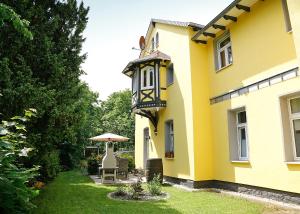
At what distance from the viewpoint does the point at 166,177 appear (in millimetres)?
13789

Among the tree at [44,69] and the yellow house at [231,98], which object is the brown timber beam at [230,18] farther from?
the tree at [44,69]

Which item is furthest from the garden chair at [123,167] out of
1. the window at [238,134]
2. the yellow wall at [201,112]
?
the window at [238,134]

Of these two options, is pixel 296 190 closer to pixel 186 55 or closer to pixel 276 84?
pixel 276 84

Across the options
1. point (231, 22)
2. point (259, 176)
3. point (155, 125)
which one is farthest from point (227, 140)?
point (155, 125)

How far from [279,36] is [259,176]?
4.39 m

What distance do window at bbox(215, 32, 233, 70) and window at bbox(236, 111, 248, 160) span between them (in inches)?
85.4

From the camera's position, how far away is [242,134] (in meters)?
10.1

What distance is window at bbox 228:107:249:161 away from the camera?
32.7ft

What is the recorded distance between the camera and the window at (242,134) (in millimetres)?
9898

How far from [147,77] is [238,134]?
20.7 feet

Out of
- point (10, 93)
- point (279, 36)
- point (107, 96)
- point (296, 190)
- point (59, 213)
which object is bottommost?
point (59, 213)

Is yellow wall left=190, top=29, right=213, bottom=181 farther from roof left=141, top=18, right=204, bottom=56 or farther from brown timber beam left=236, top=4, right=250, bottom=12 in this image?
brown timber beam left=236, top=4, right=250, bottom=12

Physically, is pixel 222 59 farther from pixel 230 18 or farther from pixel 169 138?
pixel 169 138

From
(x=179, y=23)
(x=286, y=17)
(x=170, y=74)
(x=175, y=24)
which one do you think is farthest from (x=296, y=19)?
(x=170, y=74)
